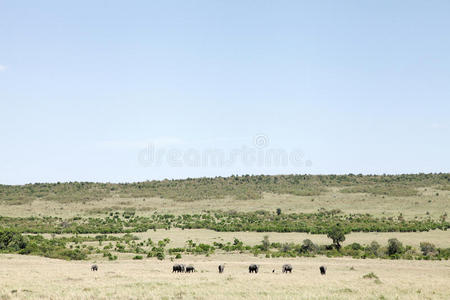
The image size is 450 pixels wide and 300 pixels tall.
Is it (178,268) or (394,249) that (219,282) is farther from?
(394,249)

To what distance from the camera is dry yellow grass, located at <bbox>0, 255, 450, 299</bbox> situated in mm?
25094

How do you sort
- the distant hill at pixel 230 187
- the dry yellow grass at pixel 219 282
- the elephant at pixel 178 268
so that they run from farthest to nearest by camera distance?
the distant hill at pixel 230 187 → the elephant at pixel 178 268 → the dry yellow grass at pixel 219 282

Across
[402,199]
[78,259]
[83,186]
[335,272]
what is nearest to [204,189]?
[83,186]

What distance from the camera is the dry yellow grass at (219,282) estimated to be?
25094 millimetres

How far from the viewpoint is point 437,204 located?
9725 centimetres

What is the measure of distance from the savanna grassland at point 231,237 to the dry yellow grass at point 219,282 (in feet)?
0.25

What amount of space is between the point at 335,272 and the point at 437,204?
67.1 m

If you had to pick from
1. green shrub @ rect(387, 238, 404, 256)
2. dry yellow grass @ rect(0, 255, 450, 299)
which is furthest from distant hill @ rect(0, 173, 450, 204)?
dry yellow grass @ rect(0, 255, 450, 299)

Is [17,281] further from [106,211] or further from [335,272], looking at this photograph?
[106,211]

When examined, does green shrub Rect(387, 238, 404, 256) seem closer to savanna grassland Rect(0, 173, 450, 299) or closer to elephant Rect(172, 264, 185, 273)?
savanna grassland Rect(0, 173, 450, 299)

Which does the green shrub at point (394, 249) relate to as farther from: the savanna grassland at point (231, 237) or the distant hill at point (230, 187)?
the distant hill at point (230, 187)

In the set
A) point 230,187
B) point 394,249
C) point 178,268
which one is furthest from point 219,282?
point 230,187

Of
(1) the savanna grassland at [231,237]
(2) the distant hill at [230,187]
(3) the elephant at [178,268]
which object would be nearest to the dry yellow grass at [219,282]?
(1) the savanna grassland at [231,237]

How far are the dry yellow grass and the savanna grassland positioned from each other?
8 centimetres
